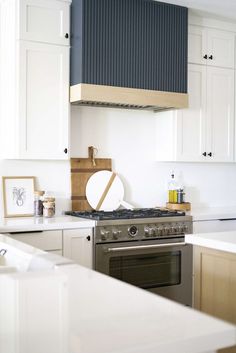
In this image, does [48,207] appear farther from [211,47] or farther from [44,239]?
[211,47]

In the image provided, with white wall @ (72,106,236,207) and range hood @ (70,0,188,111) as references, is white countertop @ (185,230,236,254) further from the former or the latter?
white wall @ (72,106,236,207)

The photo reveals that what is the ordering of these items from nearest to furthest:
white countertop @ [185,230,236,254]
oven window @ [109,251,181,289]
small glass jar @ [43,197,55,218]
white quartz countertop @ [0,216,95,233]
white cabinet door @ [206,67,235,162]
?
white countertop @ [185,230,236,254] → white quartz countertop @ [0,216,95,233] → oven window @ [109,251,181,289] → small glass jar @ [43,197,55,218] → white cabinet door @ [206,67,235,162]

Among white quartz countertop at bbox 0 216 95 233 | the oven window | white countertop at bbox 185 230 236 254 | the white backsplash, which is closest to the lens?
white countertop at bbox 185 230 236 254

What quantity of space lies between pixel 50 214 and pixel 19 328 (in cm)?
282

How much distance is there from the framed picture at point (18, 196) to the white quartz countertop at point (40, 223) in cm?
18

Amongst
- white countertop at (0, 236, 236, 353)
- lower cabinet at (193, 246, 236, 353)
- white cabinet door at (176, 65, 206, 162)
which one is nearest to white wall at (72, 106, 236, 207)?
white cabinet door at (176, 65, 206, 162)

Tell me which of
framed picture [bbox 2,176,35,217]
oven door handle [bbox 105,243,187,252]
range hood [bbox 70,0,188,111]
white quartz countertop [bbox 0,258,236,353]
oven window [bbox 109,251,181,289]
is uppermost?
range hood [bbox 70,0,188,111]

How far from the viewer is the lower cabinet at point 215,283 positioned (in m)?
2.64

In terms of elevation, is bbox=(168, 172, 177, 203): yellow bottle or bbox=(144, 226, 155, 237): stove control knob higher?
bbox=(168, 172, 177, 203): yellow bottle

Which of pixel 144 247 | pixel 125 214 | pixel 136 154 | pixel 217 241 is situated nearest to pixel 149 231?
pixel 144 247

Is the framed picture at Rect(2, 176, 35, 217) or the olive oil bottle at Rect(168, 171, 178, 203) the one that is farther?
the olive oil bottle at Rect(168, 171, 178, 203)

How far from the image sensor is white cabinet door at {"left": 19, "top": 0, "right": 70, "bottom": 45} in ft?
12.4

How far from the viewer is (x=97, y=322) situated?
1.17m

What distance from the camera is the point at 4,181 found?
13.2 ft
